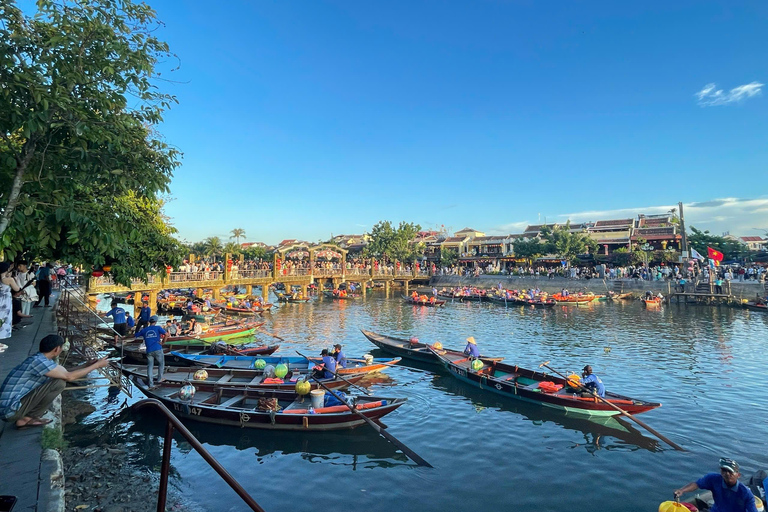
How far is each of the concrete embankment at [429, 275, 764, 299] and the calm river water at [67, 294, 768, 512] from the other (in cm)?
2473

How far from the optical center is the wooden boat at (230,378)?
41.3ft

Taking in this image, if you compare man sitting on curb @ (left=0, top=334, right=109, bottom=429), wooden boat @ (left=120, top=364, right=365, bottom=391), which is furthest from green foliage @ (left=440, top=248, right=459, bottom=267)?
man sitting on curb @ (left=0, top=334, right=109, bottom=429)

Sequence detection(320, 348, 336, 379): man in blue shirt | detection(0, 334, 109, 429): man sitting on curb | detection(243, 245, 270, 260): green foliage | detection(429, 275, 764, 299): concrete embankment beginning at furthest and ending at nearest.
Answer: detection(243, 245, 270, 260): green foliage → detection(429, 275, 764, 299): concrete embankment → detection(320, 348, 336, 379): man in blue shirt → detection(0, 334, 109, 429): man sitting on curb

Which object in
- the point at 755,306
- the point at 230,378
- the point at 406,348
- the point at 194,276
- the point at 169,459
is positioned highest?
the point at 194,276

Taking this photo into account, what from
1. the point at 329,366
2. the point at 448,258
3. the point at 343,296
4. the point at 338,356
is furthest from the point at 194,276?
the point at 448,258

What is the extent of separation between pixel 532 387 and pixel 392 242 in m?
53.1

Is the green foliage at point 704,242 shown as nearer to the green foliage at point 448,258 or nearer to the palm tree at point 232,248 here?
the green foliage at point 448,258

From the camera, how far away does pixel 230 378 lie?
13.8 meters

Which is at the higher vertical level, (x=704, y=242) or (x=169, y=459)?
(x=704, y=242)

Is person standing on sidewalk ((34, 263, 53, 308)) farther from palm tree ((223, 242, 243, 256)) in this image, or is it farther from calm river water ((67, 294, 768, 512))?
palm tree ((223, 242, 243, 256))

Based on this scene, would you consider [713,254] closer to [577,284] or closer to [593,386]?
[577,284]

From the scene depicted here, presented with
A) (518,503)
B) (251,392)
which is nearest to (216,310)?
(251,392)

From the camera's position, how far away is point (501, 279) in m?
56.0

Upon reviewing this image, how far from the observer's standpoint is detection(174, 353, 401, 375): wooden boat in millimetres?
15318
